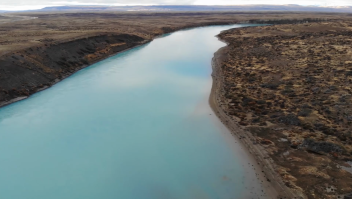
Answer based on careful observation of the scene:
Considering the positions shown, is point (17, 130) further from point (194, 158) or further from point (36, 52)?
point (36, 52)

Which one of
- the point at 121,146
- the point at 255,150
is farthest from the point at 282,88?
the point at 121,146

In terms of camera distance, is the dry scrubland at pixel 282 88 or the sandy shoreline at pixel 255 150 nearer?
the sandy shoreline at pixel 255 150

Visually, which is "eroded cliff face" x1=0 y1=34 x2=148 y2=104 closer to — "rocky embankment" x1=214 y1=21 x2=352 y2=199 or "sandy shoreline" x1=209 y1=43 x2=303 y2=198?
"sandy shoreline" x1=209 y1=43 x2=303 y2=198

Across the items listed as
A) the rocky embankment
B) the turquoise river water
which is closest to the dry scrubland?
the rocky embankment

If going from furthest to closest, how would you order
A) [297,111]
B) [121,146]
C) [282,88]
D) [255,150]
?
[282,88] < [297,111] < [121,146] < [255,150]

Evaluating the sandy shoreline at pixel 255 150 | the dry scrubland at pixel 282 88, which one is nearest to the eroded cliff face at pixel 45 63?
the dry scrubland at pixel 282 88

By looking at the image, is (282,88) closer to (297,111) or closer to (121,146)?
(297,111)

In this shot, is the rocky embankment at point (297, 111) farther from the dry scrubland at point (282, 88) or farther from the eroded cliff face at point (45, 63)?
the eroded cliff face at point (45, 63)
